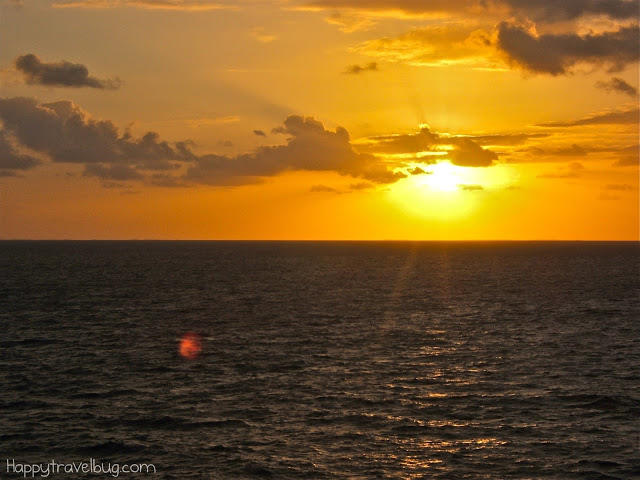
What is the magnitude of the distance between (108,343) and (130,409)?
85.8 feet

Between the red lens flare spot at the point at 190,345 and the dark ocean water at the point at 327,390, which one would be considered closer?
the dark ocean water at the point at 327,390

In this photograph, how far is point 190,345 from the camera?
72688 mm

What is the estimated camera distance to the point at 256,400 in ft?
167

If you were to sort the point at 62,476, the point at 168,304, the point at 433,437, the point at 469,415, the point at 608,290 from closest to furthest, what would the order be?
the point at 62,476, the point at 433,437, the point at 469,415, the point at 168,304, the point at 608,290

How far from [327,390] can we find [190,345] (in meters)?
23.0

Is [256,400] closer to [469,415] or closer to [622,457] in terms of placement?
[469,415]

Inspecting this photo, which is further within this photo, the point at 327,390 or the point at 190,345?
the point at 190,345

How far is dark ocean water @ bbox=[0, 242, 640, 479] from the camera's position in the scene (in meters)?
40.1

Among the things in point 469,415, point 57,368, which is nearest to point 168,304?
point 57,368

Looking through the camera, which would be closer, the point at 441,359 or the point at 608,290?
the point at 441,359

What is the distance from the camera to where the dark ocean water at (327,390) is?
4012 cm

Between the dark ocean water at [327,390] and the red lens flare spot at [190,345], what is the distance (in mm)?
1006

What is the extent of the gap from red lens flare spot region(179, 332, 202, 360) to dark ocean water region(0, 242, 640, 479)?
3.30ft

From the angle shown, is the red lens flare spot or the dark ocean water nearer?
the dark ocean water
